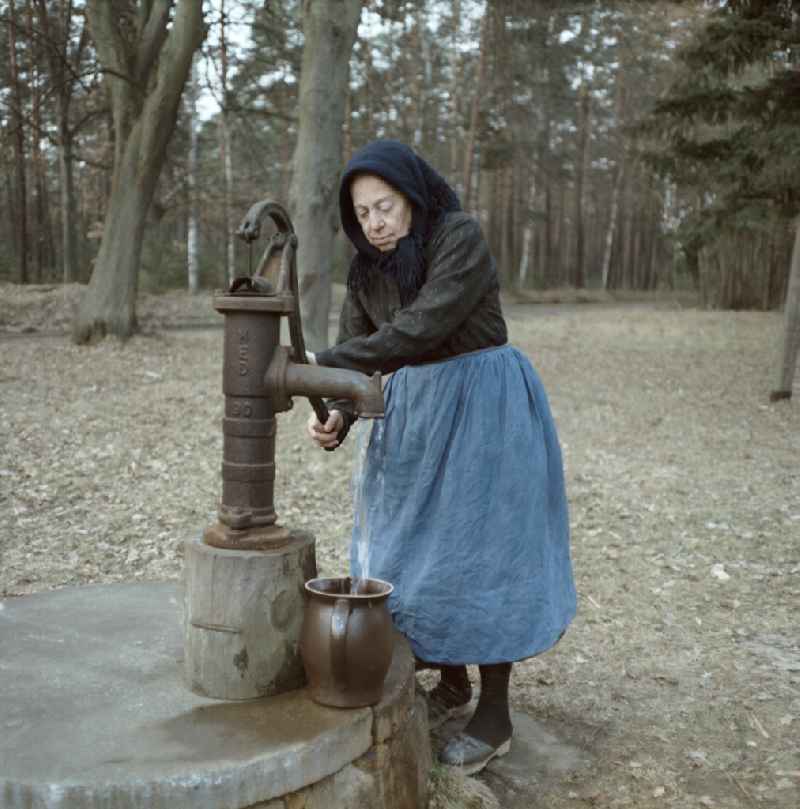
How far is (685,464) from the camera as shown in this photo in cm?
698

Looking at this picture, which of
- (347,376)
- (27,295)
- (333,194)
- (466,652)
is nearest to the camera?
(347,376)

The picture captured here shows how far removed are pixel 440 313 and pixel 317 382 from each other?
405 millimetres

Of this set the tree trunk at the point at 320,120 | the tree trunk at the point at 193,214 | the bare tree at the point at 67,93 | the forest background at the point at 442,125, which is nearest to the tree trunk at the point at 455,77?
the forest background at the point at 442,125

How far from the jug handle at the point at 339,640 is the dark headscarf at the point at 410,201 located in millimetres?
872

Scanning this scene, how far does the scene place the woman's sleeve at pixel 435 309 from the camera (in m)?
2.41

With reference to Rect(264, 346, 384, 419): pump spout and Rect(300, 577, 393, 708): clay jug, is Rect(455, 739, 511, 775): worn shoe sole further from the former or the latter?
Rect(264, 346, 384, 419): pump spout

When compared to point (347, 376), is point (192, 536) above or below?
below

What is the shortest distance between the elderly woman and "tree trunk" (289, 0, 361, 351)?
6076mm

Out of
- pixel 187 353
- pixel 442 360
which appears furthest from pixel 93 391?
pixel 442 360

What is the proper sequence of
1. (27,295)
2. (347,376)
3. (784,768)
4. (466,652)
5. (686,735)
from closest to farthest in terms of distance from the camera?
(347,376), (466,652), (784,768), (686,735), (27,295)

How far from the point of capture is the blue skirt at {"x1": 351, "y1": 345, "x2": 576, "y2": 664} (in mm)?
2592

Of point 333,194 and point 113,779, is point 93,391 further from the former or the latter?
point 113,779

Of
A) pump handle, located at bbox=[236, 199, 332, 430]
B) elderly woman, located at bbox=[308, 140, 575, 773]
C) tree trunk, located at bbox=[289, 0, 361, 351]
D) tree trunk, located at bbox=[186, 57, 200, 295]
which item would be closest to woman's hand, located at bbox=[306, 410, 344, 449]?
elderly woman, located at bbox=[308, 140, 575, 773]

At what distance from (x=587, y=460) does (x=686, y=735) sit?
13.2 ft
